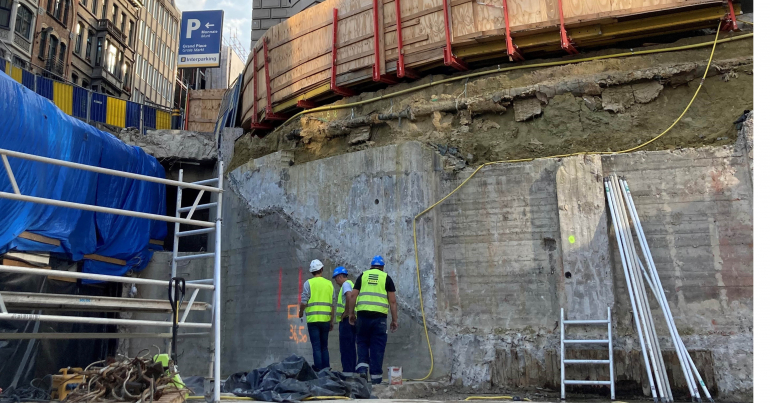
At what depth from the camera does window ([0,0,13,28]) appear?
1087 inches

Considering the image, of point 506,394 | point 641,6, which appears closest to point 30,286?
point 506,394

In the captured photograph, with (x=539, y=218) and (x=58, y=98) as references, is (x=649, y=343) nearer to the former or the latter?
(x=539, y=218)

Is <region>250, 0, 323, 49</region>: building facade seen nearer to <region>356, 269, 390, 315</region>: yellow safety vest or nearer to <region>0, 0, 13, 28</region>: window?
<region>356, 269, 390, 315</region>: yellow safety vest

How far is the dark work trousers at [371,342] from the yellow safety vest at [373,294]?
0.18m

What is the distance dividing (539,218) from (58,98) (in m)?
18.7

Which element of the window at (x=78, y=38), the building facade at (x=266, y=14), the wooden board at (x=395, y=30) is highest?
the window at (x=78, y=38)

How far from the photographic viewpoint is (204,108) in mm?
18703

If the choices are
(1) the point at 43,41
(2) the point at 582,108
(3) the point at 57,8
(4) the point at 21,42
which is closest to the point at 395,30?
(2) the point at 582,108

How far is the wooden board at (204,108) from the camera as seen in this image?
18.5 metres

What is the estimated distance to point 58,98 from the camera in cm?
2052

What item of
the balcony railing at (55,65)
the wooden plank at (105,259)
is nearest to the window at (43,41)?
the balcony railing at (55,65)

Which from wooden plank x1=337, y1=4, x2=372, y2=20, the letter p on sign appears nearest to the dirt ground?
wooden plank x1=337, y1=4, x2=372, y2=20

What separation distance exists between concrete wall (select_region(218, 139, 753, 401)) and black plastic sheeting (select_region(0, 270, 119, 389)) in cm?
332

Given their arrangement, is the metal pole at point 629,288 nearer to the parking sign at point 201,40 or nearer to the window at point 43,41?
the parking sign at point 201,40
